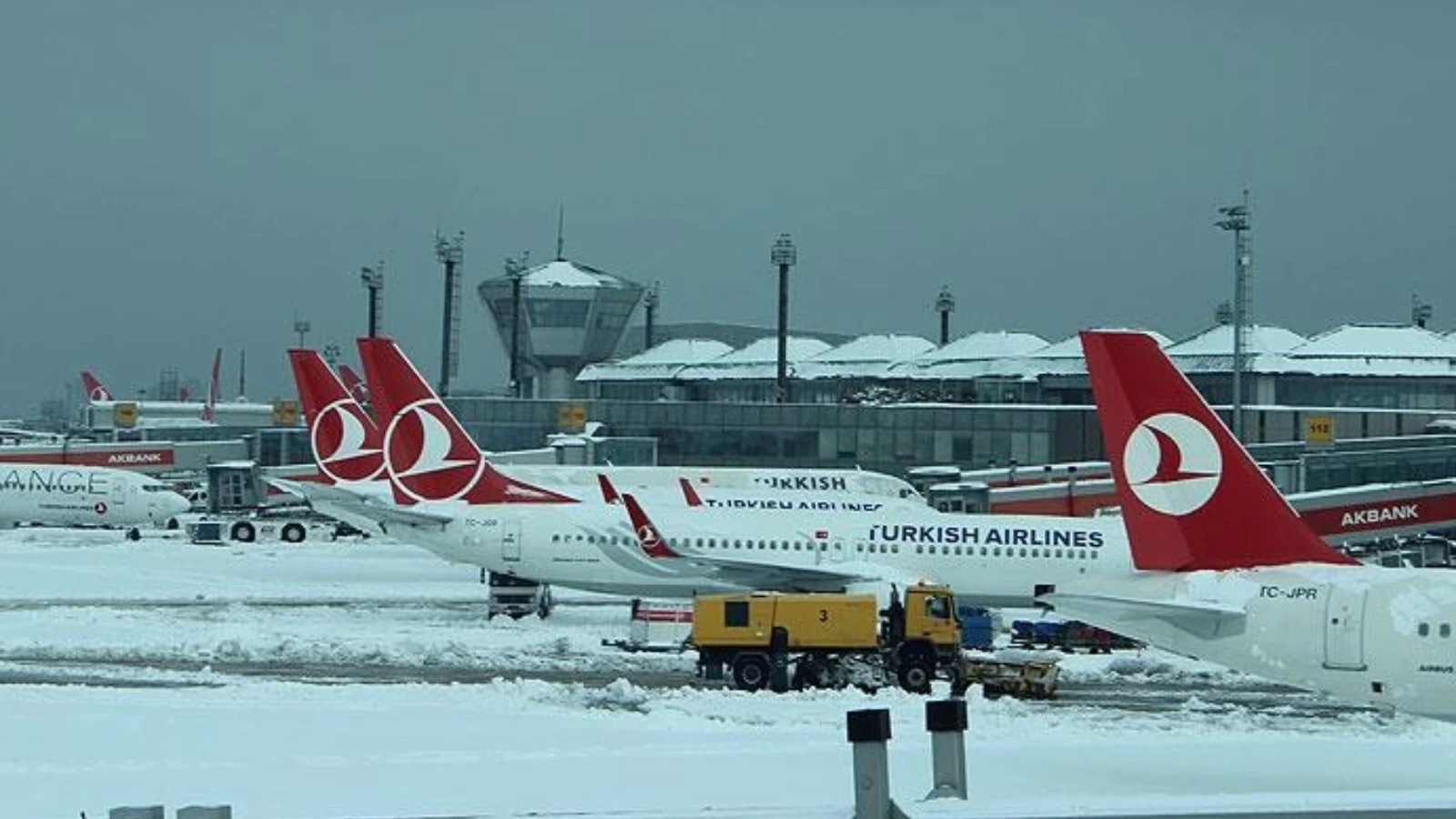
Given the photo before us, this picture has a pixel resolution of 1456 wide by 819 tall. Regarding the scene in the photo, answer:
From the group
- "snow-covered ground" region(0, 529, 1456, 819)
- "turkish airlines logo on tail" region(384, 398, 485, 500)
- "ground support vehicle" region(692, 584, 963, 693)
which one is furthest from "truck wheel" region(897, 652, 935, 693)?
"turkish airlines logo on tail" region(384, 398, 485, 500)

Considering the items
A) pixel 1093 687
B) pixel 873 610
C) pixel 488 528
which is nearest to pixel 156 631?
pixel 488 528

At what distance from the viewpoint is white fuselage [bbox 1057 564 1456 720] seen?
19.1 meters

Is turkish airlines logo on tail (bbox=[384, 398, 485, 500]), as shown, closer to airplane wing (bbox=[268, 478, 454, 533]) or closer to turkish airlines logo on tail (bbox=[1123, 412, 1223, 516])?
airplane wing (bbox=[268, 478, 454, 533])

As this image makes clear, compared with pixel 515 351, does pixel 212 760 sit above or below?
below

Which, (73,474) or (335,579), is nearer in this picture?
(335,579)

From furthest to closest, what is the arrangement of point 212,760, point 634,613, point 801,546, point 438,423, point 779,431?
1. point 779,431
2. point 438,423
3. point 801,546
4. point 634,613
5. point 212,760

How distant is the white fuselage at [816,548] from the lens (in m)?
41.0

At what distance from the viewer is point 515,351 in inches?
5502

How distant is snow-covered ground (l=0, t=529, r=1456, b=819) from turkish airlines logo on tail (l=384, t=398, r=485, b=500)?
505 cm

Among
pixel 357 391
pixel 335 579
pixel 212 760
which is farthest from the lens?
pixel 357 391

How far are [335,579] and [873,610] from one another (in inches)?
1075

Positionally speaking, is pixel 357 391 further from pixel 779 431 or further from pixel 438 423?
pixel 438 423

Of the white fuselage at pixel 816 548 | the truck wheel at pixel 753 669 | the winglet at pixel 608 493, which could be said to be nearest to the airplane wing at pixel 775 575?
the white fuselage at pixel 816 548

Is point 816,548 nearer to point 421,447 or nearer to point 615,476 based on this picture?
point 421,447
